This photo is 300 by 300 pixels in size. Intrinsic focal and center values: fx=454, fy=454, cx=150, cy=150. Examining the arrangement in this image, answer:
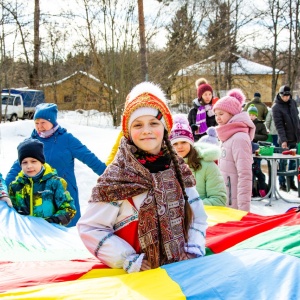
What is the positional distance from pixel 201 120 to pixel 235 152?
8.62ft

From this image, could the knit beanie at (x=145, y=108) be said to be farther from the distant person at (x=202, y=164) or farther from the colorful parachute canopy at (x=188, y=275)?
the distant person at (x=202, y=164)

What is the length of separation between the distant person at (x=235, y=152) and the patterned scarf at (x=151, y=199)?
7.90ft

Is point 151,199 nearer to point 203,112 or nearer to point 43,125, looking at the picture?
point 43,125

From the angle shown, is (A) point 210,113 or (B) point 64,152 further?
(A) point 210,113

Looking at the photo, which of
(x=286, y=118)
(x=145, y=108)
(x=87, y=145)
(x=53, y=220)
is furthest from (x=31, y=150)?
(x=87, y=145)

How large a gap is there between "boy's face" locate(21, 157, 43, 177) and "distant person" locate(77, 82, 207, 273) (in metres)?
1.82

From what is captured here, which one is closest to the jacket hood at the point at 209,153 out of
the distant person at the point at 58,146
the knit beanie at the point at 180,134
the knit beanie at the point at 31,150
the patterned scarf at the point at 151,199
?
the knit beanie at the point at 180,134

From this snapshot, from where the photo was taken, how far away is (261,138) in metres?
8.93

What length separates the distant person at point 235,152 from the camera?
14.5ft

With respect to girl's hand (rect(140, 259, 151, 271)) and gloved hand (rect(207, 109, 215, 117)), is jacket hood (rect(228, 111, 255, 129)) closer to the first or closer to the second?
gloved hand (rect(207, 109, 215, 117))

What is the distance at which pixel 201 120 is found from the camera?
7.15 m

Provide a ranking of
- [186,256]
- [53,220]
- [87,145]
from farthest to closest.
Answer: [87,145] → [53,220] → [186,256]

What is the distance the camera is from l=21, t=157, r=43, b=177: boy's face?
12.5 feet

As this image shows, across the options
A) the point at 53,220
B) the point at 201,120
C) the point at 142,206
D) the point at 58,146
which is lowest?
the point at 53,220
